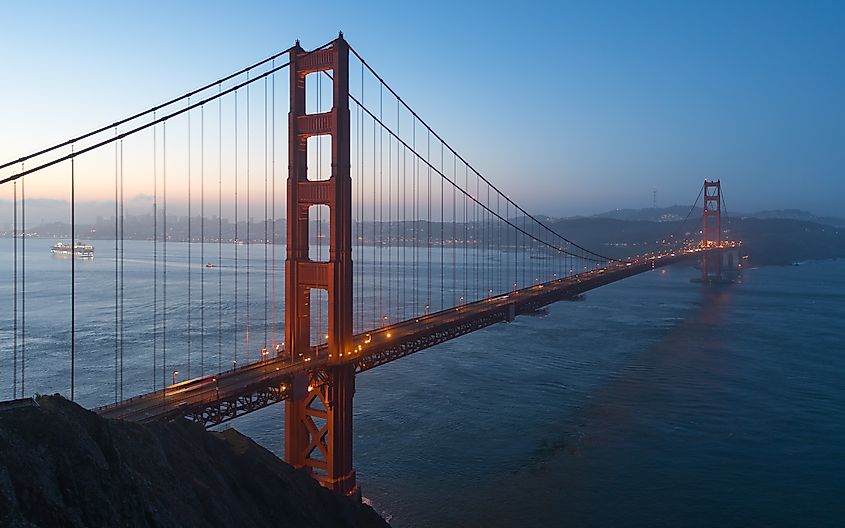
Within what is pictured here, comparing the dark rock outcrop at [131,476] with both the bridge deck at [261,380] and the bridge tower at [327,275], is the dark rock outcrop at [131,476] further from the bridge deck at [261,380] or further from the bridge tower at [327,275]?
the bridge tower at [327,275]

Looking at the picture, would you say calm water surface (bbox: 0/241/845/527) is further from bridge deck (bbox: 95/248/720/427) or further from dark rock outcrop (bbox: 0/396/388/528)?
dark rock outcrop (bbox: 0/396/388/528)

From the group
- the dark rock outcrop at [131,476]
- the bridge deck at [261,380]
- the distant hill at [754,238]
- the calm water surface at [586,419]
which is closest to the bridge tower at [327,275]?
the bridge deck at [261,380]

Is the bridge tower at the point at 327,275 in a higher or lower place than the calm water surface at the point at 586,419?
higher

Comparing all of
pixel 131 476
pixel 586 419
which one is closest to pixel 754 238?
pixel 586 419

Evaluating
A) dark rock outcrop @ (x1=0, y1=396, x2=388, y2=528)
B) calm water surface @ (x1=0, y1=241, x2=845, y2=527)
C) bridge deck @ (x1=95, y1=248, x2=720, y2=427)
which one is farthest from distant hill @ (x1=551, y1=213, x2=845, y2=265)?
dark rock outcrop @ (x1=0, y1=396, x2=388, y2=528)

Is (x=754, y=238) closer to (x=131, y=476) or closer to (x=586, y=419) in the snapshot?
(x=586, y=419)

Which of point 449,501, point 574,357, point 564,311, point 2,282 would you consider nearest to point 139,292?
point 2,282
